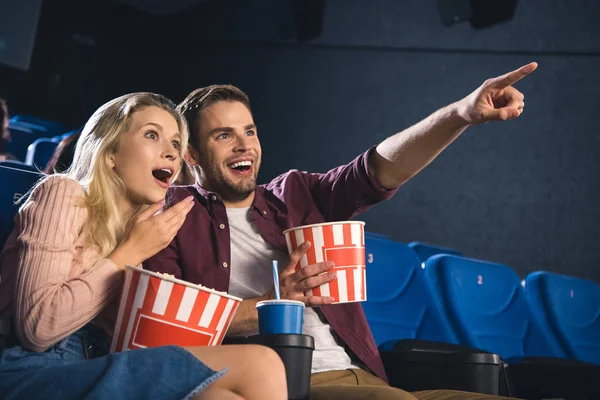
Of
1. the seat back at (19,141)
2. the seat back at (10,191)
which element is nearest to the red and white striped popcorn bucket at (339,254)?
the seat back at (10,191)

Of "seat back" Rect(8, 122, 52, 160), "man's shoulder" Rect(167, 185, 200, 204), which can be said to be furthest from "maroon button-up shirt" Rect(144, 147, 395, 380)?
"seat back" Rect(8, 122, 52, 160)

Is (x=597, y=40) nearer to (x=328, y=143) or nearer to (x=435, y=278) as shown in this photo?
(x=328, y=143)

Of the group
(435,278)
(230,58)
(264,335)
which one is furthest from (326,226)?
(230,58)

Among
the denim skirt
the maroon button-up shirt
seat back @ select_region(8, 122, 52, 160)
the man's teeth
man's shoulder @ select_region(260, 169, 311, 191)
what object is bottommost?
the denim skirt

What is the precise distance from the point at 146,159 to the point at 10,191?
35 centimetres

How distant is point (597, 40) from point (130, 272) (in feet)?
11.8

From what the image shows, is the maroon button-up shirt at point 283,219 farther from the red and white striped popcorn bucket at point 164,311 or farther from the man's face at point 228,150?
the red and white striped popcorn bucket at point 164,311

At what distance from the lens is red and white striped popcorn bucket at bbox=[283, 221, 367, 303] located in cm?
121

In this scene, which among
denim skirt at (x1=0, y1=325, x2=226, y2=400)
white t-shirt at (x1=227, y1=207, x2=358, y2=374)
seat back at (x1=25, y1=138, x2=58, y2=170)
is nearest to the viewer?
denim skirt at (x1=0, y1=325, x2=226, y2=400)

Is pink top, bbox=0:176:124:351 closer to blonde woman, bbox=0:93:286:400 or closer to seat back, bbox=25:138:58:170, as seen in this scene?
blonde woman, bbox=0:93:286:400

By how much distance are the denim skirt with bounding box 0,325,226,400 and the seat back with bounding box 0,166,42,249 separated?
50cm

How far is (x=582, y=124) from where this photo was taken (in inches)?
151

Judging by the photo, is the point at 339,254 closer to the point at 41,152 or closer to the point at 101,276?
the point at 101,276

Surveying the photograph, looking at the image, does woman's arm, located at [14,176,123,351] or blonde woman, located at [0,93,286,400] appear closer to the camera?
blonde woman, located at [0,93,286,400]
